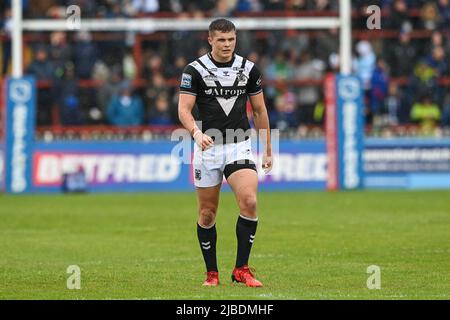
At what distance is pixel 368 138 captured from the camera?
27969 mm

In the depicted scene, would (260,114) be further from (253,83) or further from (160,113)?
(160,113)

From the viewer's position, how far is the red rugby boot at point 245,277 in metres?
11.2

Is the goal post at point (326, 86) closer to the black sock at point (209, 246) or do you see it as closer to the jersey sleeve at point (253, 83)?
the jersey sleeve at point (253, 83)

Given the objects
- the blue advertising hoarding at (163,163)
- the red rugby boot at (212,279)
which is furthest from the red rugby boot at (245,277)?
the blue advertising hoarding at (163,163)

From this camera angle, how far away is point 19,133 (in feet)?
86.2

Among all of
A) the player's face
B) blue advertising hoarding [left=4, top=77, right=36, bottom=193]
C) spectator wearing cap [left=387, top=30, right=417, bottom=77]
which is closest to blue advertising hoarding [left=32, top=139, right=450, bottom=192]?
blue advertising hoarding [left=4, top=77, right=36, bottom=193]

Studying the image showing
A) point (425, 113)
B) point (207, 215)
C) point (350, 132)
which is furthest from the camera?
point (425, 113)

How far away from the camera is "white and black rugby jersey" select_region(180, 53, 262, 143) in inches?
448

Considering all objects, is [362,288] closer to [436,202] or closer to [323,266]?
[323,266]

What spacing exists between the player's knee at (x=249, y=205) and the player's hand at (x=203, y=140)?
0.66 m

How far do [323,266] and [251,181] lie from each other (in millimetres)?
2247

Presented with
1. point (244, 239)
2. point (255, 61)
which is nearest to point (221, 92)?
point (244, 239)

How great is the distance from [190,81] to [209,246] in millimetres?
1610
